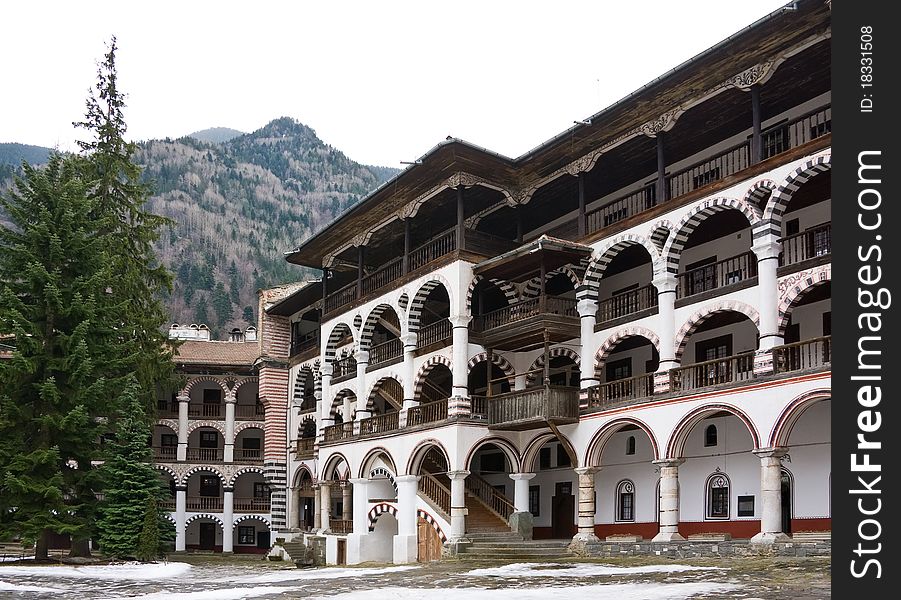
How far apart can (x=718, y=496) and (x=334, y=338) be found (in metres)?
16.3

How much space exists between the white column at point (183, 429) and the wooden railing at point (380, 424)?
15.1 meters

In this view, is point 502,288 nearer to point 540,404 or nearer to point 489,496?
point 540,404

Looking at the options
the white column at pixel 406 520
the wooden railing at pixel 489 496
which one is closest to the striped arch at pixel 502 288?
the wooden railing at pixel 489 496

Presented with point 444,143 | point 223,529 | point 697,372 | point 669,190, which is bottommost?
point 223,529

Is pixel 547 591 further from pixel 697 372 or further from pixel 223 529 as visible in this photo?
pixel 223 529

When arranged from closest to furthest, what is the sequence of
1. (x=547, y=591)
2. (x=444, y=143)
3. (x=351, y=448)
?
(x=547, y=591) < (x=444, y=143) < (x=351, y=448)

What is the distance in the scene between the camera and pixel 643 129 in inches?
929

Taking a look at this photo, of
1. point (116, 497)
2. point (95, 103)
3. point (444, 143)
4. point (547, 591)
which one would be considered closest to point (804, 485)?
point (547, 591)

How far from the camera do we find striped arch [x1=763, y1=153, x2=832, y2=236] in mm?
19625

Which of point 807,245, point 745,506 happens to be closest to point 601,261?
point 807,245

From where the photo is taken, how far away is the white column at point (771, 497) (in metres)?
19.6

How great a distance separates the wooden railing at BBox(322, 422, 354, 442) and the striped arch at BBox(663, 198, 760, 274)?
47.3 ft

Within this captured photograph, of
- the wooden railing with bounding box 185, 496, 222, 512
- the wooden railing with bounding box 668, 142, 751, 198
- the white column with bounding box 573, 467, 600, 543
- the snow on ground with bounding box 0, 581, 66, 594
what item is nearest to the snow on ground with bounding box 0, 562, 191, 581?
the snow on ground with bounding box 0, 581, 66, 594

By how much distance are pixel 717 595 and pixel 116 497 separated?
73.3 ft
